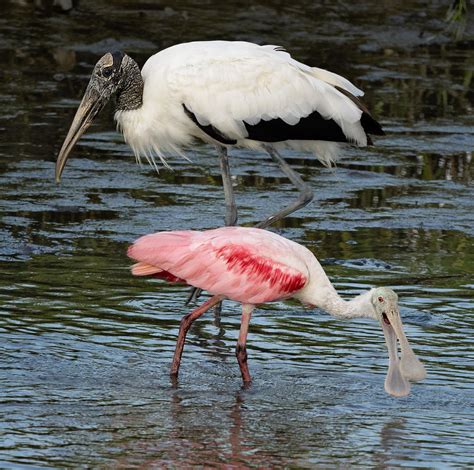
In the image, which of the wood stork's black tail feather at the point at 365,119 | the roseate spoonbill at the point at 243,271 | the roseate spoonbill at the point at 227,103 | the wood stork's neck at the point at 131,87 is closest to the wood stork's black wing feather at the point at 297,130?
the roseate spoonbill at the point at 227,103

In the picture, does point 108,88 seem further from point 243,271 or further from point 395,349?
point 395,349

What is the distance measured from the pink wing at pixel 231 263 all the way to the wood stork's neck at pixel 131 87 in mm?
2251

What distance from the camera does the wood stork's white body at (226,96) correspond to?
9.16 metres

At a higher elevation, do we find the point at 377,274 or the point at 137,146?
the point at 137,146

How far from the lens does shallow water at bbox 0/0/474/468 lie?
6.16 meters

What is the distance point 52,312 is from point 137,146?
179 cm

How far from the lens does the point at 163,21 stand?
17.7 m

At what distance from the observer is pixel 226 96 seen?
9.24 meters

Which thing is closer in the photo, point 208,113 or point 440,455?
point 440,455

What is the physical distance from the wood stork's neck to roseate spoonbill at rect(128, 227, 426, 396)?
7.29 ft

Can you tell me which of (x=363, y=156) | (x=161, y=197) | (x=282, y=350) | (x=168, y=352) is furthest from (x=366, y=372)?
(x=363, y=156)

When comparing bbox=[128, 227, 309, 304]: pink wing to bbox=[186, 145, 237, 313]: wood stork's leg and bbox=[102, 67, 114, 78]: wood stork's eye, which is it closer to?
bbox=[186, 145, 237, 313]: wood stork's leg

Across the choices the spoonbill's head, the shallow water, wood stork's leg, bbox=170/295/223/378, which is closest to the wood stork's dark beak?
the shallow water

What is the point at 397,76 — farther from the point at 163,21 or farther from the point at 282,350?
the point at 282,350
